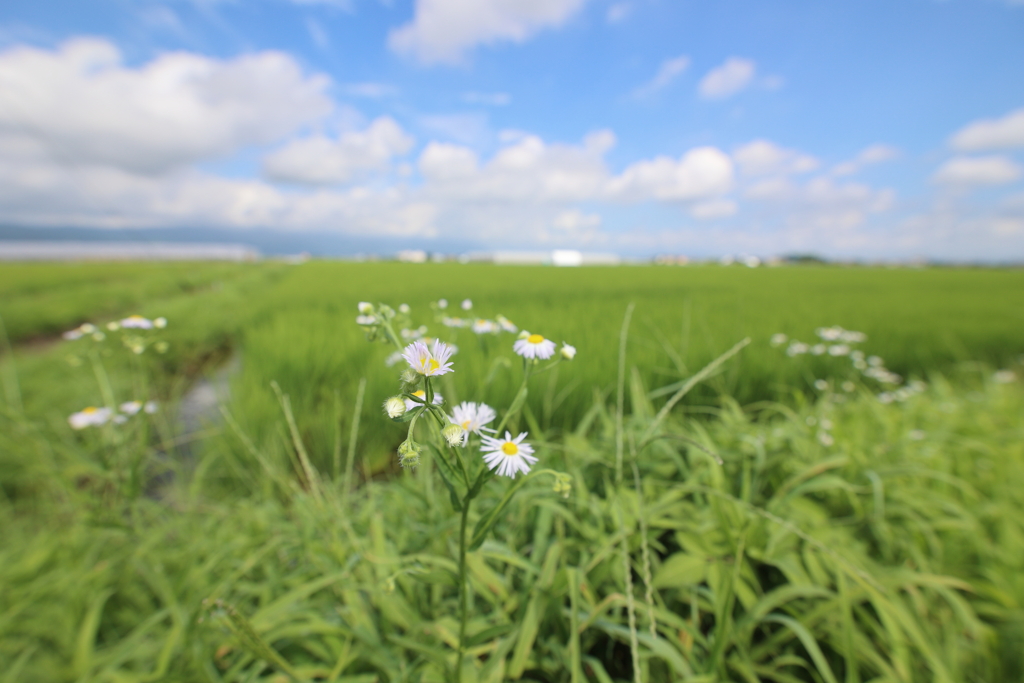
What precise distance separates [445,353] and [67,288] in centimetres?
1781

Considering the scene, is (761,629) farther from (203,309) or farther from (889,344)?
(203,309)

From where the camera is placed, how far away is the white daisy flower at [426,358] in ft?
1.64

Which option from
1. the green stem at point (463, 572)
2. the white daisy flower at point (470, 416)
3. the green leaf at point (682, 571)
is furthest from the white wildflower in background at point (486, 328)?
the green leaf at point (682, 571)

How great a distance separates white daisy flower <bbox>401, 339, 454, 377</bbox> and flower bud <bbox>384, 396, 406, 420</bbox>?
0.16 ft

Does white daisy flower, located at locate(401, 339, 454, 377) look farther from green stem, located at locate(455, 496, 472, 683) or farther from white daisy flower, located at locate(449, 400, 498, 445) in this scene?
green stem, located at locate(455, 496, 472, 683)

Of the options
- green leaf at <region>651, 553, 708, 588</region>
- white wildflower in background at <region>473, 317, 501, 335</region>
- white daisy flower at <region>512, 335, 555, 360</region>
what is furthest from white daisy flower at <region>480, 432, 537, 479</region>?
green leaf at <region>651, 553, 708, 588</region>

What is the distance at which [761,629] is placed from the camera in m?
1.26

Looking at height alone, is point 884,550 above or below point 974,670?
above

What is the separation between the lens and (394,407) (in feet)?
1.68

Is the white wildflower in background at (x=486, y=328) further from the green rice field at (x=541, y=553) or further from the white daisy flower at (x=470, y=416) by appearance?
the white daisy flower at (x=470, y=416)

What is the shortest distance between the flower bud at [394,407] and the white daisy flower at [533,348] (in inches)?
9.9

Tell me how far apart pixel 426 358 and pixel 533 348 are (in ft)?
0.90

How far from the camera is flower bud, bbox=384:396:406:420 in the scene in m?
0.50


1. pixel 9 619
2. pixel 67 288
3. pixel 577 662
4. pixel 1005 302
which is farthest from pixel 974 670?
pixel 67 288
